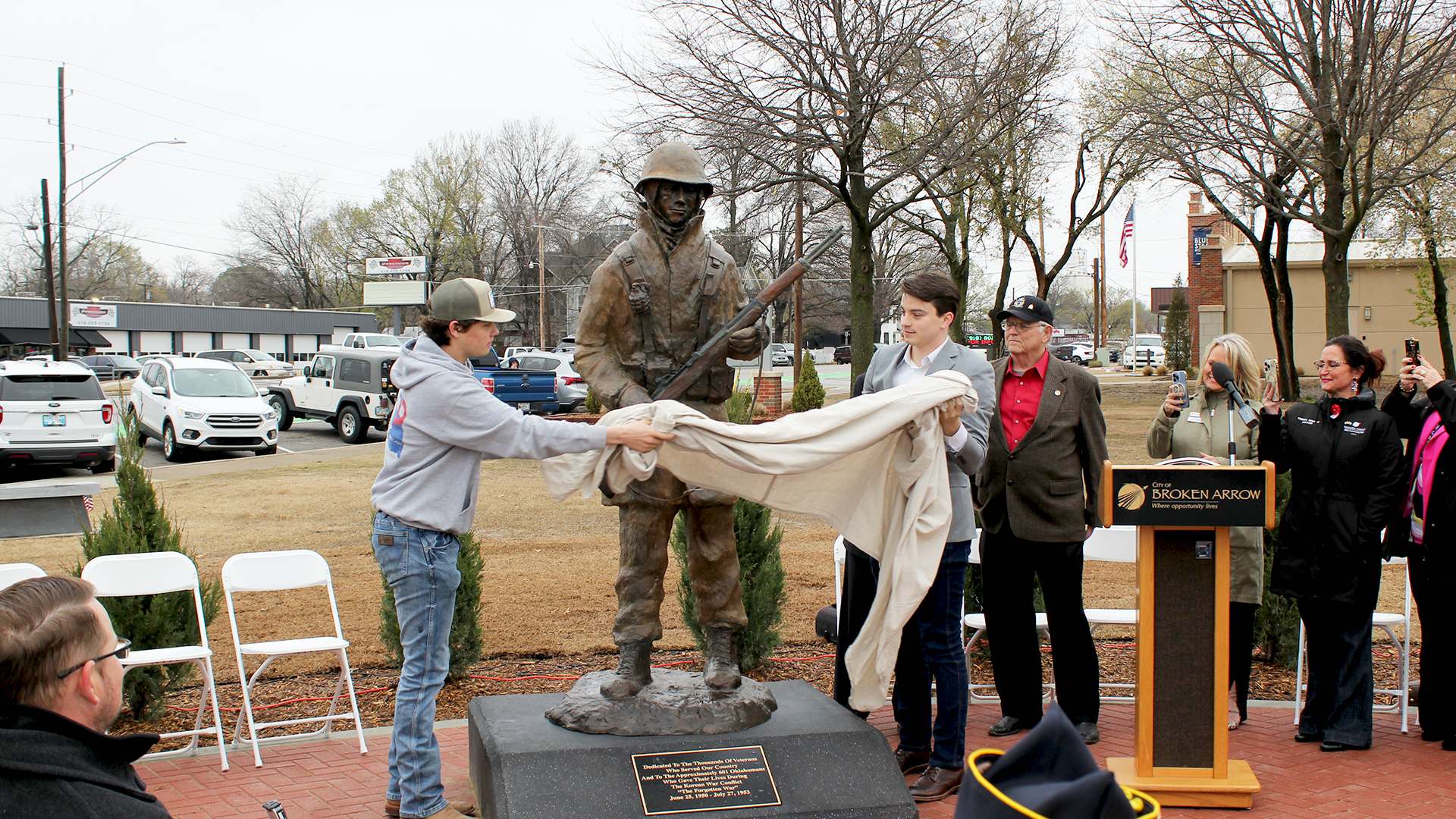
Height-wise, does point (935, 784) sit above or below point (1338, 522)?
below

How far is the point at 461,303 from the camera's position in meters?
3.90

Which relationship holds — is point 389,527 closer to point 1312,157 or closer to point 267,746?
point 267,746

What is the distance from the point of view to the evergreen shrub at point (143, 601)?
5.42 meters

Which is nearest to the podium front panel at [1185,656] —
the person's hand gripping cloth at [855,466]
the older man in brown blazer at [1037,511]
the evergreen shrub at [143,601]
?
the older man in brown blazer at [1037,511]

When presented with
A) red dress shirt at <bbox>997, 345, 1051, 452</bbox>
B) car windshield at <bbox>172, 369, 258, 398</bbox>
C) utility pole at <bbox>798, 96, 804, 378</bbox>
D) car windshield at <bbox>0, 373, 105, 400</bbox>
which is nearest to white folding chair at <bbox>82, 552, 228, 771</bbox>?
utility pole at <bbox>798, 96, 804, 378</bbox>

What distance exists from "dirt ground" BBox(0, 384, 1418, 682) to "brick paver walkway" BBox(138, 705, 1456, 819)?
1708mm

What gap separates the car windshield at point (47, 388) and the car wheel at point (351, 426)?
5995mm

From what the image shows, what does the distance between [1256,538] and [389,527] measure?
13.1 ft

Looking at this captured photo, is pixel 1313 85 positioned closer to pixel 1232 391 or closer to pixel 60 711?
pixel 1232 391

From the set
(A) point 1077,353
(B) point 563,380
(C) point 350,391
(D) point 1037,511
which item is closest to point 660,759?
(D) point 1037,511

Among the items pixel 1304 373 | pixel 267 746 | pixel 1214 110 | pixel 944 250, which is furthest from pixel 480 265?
pixel 267 746

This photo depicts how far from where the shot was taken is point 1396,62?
13.5 metres

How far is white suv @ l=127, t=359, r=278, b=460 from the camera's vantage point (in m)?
18.2

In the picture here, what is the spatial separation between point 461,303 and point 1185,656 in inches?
124
